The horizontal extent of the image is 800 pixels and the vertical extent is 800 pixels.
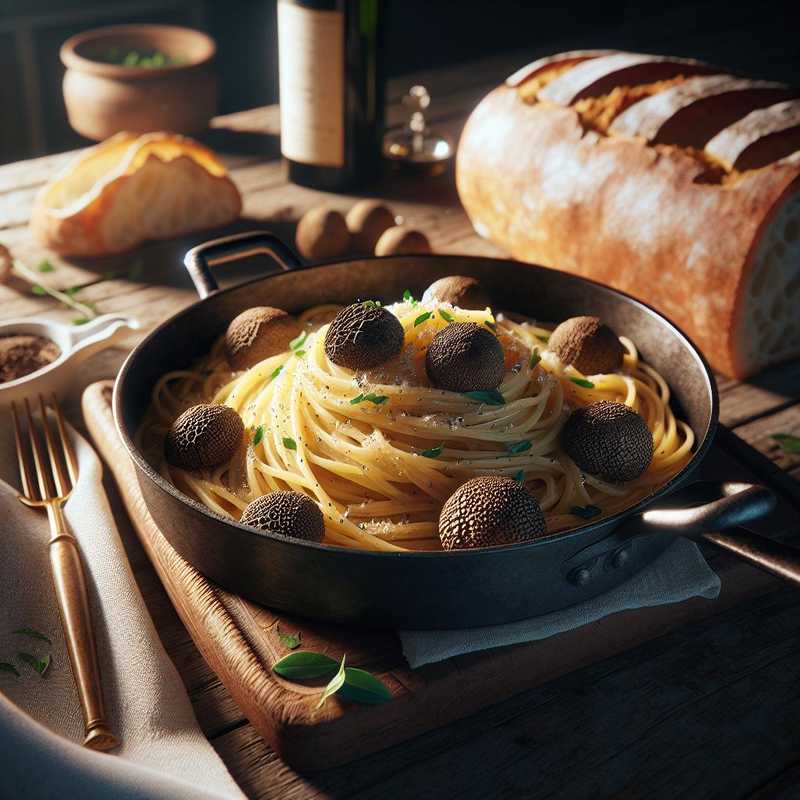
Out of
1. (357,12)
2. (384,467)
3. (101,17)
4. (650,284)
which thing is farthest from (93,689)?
(101,17)

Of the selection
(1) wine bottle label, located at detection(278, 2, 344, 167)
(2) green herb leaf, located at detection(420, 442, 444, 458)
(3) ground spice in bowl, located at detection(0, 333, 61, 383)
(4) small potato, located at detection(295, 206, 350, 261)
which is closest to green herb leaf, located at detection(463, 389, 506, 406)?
(2) green herb leaf, located at detection(420, 442, 444, 458)

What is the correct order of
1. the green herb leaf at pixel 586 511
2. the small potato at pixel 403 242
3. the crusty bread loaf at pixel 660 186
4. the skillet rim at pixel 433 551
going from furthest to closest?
the small potato at pixel 403 242 < the crusty bread loaf at pixel 660 186 < the green herb leaf at pixel 586 511 < the skillet rim at pixel 433 551

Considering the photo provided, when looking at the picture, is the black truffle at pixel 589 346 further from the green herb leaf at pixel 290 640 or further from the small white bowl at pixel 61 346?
the small white bowl at pixel 61 346

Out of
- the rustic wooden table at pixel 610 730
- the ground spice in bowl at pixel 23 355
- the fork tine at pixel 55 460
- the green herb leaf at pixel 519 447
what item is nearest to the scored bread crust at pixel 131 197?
the ground spice in bowl at pixel 23 355

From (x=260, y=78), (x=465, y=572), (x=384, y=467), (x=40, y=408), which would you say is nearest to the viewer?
(x=465, y=572)

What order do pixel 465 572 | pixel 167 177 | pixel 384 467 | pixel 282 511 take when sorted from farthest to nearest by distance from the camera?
pixel 167 177 → pixel 384 467 → pixel 282 511 → pixel 465 572

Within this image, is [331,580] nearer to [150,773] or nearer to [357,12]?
[150,773]
